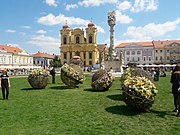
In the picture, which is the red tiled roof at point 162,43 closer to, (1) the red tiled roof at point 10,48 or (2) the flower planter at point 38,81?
(1) the red tiled roof at point 10,48

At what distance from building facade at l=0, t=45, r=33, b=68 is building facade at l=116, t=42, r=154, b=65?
3829cm

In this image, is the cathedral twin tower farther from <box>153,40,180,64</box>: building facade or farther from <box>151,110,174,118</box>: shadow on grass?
<box>151,110,174,118</box>: shadow on grass

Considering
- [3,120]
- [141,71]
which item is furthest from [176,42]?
[3,120]

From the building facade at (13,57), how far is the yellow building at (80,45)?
15.2 m

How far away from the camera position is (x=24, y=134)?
243 inches

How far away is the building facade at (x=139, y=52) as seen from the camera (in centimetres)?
9538

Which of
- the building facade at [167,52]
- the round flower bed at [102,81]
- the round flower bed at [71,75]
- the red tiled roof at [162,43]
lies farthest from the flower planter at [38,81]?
the red tiled roof at [162,43]

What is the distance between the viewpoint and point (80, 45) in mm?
96250

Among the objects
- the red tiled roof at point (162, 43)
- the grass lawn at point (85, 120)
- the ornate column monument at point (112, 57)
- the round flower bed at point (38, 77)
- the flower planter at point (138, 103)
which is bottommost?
the grass lawn at point (85, 120)

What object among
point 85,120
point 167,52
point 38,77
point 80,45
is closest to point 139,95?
point 85,120

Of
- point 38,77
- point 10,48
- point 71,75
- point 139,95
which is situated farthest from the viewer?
point 10,48

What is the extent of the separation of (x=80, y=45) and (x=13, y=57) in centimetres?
2639

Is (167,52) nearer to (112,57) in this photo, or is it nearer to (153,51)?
(153,51)

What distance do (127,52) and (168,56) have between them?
16156 mm
